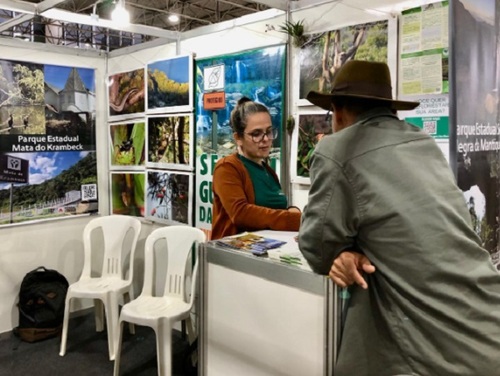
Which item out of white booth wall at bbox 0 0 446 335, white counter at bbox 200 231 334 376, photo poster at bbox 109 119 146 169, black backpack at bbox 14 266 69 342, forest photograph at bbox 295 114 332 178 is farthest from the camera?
photo poster at bbox 109 119 146 169

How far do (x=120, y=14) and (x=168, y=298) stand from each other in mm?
1825

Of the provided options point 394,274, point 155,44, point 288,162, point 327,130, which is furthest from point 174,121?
point 394,274

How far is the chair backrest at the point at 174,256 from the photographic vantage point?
10.6 ft

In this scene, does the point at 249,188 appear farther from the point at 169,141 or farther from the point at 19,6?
the point at 19,6

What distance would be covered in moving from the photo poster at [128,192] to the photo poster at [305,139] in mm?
1641

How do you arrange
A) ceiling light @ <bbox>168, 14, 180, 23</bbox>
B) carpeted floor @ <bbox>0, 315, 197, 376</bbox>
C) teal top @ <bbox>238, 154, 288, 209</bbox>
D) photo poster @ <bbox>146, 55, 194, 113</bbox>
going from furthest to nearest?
ceiling light @ <bbox>168, 14, 180, 23</bbox>, photo poster @ <bbox>146, 55, 194, 113</bbox>, carpeted floor @ <bbox>0, 315, 197, 376</bbox>, teal top @ <bbox>238, 154, 288, 209</bbox>

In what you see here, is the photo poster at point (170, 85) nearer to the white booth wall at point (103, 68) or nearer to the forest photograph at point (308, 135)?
the white booth wall at point (103, 68)

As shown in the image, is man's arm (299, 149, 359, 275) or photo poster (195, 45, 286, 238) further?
photo poster (195, 45, 286, 238)

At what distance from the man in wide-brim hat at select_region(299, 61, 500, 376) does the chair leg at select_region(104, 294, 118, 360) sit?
244cm

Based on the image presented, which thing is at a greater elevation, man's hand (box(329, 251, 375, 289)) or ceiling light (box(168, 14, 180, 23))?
ceiling light (box(168, 14, 180, 23))

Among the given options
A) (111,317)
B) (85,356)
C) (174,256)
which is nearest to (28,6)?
(174,256)

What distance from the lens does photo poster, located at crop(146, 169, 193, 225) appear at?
338 centimetres

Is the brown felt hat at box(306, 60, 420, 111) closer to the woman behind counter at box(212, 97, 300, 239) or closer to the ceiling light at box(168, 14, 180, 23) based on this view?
the woman behind counter at box(212, 97, 300, 239)

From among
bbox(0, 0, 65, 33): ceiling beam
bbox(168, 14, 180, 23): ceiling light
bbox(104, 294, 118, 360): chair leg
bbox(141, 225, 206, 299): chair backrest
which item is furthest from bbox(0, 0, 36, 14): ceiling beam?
bbox(168, 14, 180, 23): ceiling light
